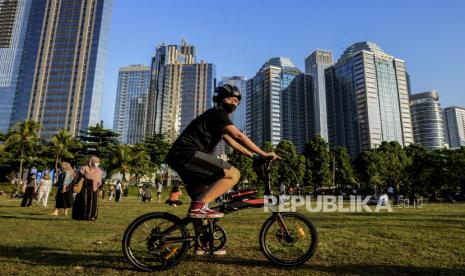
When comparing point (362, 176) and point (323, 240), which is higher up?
point (362, 176)

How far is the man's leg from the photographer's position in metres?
4.13

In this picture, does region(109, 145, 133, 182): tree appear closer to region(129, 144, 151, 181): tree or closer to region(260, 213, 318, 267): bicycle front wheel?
region(129, 144, 151, 181): tree

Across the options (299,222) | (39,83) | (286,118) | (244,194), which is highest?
(39,83)

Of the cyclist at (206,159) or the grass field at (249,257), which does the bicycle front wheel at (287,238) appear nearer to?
the grass field at (249,257)

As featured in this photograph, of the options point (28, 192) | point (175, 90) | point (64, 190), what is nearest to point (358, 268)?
point (64, 190)

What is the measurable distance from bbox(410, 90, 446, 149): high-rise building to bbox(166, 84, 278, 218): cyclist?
668 feet

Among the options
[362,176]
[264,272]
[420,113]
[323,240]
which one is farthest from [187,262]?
[420,113]

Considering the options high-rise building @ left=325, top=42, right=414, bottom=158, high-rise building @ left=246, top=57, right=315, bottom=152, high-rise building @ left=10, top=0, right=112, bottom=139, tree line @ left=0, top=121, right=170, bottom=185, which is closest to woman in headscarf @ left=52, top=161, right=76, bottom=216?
tree line @ left=0, top=121, right=170, bottom=185

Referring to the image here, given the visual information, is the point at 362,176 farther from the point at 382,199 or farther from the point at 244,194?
the point at 244,194

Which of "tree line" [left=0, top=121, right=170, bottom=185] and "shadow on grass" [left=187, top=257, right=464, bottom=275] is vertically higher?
"tree line" [left=0, top=121, right=170, bottom=185]

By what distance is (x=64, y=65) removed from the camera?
164m

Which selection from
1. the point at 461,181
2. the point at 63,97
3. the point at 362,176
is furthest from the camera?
the point at 63,97

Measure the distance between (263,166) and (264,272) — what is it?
140cm

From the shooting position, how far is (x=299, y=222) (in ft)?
14.6
